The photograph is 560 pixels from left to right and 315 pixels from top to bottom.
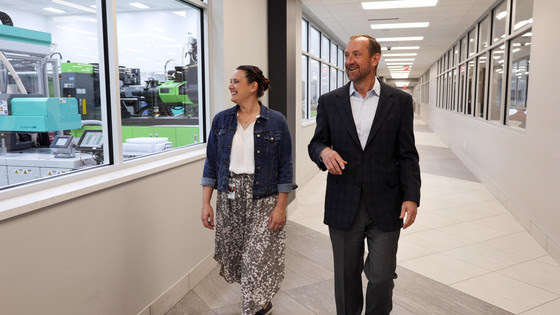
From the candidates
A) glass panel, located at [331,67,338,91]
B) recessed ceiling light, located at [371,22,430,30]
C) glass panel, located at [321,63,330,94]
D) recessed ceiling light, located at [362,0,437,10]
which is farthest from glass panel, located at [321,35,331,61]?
recessed ceiling light, located at [362,0,437,10]

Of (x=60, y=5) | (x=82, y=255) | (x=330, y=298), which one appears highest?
(x=60, y=5)

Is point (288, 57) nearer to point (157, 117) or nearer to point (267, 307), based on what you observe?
point (157, 117)

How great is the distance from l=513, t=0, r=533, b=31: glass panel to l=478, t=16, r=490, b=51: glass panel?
6.97 feet

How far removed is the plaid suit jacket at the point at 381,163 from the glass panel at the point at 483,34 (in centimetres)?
690

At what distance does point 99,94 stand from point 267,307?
169 centimetres

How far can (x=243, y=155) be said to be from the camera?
2416 mm

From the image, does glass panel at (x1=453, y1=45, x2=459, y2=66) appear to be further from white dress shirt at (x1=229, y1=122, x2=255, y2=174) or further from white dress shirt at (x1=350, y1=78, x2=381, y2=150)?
white dress shirt at (x1=229, y1=122, x2=255, y2=174)

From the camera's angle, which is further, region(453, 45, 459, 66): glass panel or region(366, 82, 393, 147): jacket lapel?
region(453, 45, 459, 66): glass panel

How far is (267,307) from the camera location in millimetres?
2855

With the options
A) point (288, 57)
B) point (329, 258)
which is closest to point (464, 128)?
point (288, 57)

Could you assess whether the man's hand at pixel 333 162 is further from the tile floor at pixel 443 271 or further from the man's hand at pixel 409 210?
the tile floor at pixel 443 271

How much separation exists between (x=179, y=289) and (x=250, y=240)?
946mm

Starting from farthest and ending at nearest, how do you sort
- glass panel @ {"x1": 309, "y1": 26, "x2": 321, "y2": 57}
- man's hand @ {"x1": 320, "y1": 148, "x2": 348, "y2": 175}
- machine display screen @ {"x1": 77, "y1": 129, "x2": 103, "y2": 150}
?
glass panel @ {"x1": 309, "y1": 26, "x2": 321, "y2": 57} < machine display screen @ {"x1": 77, "y1": 129, "x2": 103, "y2": 150} < man's hand @ {"x1": 320, "y1": 148, "x2": 348, "y2": 175}

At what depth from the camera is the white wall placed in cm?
399
